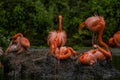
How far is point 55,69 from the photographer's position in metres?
14.7

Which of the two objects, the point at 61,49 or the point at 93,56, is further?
the point at 61,49

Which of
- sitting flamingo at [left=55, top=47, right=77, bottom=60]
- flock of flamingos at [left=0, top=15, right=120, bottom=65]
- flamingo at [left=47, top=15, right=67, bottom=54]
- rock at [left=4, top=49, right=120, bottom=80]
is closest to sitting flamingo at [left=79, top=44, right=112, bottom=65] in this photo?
flock of flamingos at [left=0, top=15, right=120, bottom=65]

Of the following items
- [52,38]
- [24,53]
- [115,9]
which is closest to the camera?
[52,38]

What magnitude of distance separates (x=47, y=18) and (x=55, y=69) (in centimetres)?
1095

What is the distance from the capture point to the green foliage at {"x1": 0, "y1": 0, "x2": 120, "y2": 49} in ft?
82.7

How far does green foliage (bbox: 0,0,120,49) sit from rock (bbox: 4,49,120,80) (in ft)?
29.6

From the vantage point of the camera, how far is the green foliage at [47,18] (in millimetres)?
25203

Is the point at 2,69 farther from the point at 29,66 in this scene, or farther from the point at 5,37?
the point at 5,37

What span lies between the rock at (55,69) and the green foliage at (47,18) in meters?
9.02

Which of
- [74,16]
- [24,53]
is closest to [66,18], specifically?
[74,16]

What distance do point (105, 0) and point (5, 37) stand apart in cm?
543

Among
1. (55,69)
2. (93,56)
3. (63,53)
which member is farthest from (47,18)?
(55,69)

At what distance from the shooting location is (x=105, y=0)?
2650 centimetres

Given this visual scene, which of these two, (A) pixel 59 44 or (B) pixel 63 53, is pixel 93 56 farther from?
(A) pixel 59 44
